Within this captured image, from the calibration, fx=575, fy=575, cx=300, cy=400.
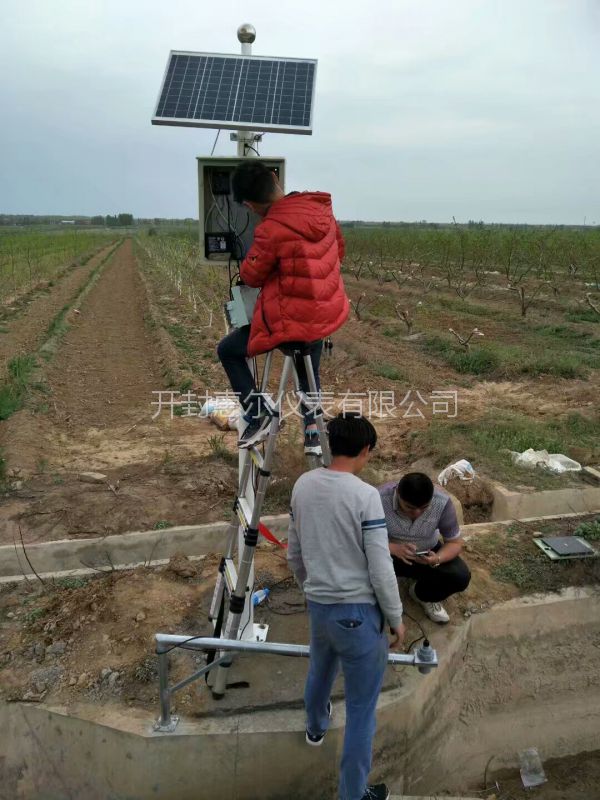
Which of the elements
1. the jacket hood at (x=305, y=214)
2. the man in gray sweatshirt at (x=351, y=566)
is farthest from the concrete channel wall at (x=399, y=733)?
the jacket hood at (x=305, y=214)

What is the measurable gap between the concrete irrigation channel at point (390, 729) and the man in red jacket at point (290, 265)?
149 cm

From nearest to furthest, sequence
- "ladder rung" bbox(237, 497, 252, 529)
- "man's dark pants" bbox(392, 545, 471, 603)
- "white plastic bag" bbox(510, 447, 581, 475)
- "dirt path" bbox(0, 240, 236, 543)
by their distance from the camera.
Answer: "ladder rung" bbox(237, 497, 252, 529) < "man's dark pants" bbox(392, 545, 471, 603) < "dirt path" bbox(0, 240, 236, 543) < "white plastic bag" bbox(510, 447, 581, 475)

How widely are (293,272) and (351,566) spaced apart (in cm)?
118

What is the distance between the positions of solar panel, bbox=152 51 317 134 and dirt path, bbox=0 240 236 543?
3020 millimetres

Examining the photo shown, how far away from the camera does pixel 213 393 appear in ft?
29.2

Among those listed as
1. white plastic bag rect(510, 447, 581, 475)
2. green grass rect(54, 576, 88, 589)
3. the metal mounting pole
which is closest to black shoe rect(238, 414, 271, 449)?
the metal mounting pole

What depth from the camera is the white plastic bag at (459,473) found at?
209 inches

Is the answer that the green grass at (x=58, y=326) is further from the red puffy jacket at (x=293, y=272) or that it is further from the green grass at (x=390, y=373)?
the red puffy jacket at (x=293, y=272)

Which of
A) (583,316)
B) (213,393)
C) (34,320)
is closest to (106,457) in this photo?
(213,393)

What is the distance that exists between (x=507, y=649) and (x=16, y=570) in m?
3.44

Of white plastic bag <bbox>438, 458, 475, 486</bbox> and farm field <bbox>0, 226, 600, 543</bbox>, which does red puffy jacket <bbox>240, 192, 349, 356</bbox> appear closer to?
farm field <bbox>0, 226, 600, 543</bbox>

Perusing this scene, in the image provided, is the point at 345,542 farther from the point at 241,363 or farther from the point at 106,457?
the point at 106,457

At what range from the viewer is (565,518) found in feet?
15.2

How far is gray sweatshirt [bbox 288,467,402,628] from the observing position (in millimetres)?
2117
